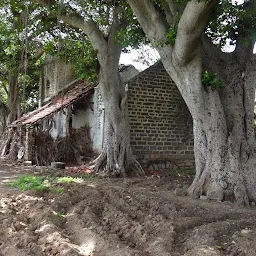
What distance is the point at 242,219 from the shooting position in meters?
5.63

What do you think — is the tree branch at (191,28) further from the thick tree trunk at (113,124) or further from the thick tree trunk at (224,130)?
the thick tree trunk at (113,124)

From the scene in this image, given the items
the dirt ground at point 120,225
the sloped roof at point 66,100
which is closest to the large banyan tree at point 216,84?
the dirt ground at point 120,225

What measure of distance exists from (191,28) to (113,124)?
5.28m

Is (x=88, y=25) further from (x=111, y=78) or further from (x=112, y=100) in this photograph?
(x=112, y=100)

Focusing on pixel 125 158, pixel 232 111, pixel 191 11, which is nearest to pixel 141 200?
pixel 232 111

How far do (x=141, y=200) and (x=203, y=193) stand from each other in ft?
5.04

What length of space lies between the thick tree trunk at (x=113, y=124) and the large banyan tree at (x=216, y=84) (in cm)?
327

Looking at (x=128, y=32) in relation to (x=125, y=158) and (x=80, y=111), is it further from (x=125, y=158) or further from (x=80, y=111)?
(x=80, y=111)

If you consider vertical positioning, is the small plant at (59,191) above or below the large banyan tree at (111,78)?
below

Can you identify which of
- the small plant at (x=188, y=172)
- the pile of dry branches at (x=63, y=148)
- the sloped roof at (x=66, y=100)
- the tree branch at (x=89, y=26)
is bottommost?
the small plant at (x=188, y=172)

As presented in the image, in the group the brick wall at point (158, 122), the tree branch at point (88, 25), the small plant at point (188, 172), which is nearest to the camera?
the tree branch at point (88, 25)

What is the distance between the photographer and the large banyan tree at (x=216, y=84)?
7.34 metres

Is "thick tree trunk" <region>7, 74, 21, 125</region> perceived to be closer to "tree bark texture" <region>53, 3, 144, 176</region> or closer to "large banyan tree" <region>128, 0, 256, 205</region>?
"tree bark texture" <region>53, 3, 144, 176</region>

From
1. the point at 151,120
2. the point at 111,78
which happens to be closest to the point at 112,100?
the point at 111,78
